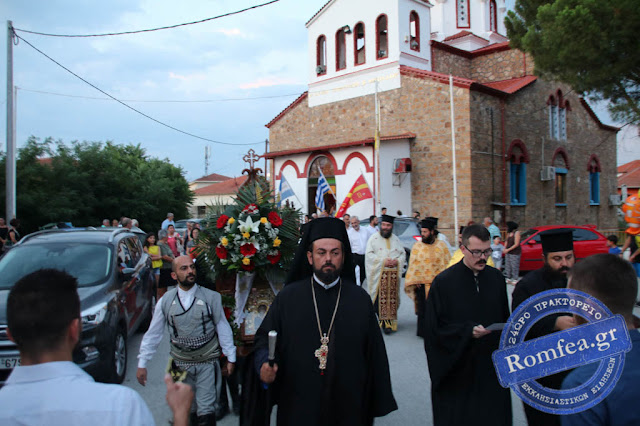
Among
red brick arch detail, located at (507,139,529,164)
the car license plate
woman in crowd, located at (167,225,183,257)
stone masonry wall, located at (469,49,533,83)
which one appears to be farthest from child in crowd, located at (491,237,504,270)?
stone masonry wall, located at (469,49,533,83)

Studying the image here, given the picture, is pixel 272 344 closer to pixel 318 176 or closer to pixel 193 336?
pixel 193 336

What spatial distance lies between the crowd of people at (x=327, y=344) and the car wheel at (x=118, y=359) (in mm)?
1863

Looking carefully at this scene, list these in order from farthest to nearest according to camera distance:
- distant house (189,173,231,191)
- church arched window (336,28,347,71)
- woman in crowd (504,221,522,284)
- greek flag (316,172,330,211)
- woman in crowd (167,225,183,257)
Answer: distant house (189,173,231,191), church arched window (336,28,347,71), greek flag (316,172,330,211), woman in crowd (504,221,522,284), woman in crowd (167,225,183,257)

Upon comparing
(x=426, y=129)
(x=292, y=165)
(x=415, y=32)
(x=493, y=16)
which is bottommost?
(x=292, y=165)

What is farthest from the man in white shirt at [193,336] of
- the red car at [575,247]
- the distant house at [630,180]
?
Answer: the distant house at [630,180]

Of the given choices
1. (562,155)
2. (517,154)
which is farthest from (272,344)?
(562,155)

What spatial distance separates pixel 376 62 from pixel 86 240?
18655 millimetres

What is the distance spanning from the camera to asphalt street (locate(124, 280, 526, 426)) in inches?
199

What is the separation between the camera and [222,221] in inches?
205

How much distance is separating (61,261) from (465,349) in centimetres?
572

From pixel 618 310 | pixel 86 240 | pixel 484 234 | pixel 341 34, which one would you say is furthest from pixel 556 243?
pixel 341 34

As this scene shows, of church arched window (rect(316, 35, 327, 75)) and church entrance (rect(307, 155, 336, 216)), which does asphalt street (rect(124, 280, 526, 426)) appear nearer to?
church entrance (rect(307, 155, 336, 216))

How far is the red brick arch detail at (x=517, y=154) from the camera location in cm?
2285

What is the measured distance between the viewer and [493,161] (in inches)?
857
